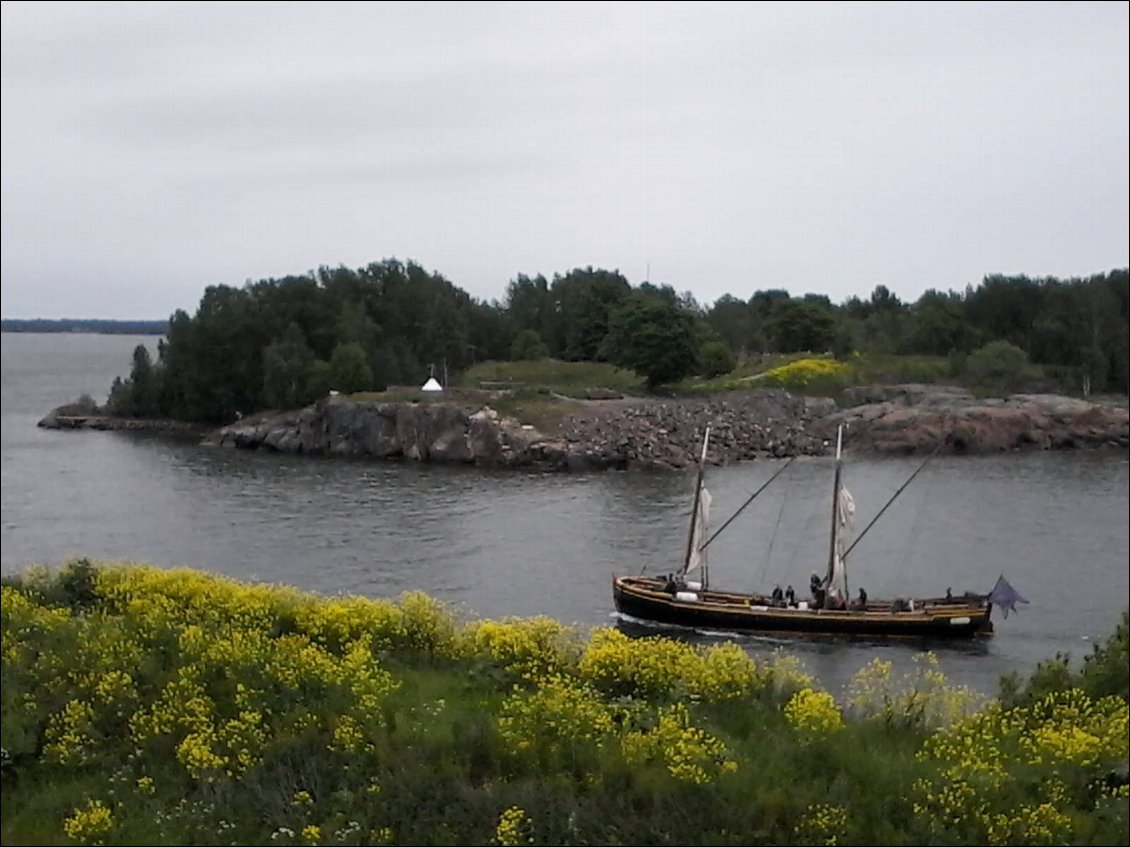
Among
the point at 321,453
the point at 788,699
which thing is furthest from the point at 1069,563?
the point at 321,453

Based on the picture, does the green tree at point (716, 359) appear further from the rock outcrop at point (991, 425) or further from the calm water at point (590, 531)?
the calm water at point (590, 531)

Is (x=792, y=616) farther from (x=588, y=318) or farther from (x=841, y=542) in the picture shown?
(x=588, y=318)

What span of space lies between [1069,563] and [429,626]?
21.3m

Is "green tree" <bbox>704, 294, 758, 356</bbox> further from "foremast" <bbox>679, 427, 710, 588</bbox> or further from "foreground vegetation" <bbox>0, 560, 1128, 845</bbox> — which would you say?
"foreground vegetation" <bbox>0, 560, 1128, 845</bbox>

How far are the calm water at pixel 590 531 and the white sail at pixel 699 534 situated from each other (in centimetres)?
228

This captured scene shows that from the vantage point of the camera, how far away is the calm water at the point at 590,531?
89.9 ft

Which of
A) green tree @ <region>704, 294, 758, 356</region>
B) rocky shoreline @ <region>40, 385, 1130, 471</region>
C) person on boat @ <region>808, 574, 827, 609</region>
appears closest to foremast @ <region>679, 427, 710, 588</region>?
person on boat @ <region>808, 574, 827, 609</region>

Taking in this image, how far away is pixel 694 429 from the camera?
54688 mm

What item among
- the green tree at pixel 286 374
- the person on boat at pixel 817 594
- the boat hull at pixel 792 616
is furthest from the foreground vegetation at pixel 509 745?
the green tree at pixel 286 374

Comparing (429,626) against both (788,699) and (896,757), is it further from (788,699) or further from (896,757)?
(896,757)

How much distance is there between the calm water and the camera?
27391 millimetres

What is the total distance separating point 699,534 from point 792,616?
3886 mm

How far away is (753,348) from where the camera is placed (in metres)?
88.6

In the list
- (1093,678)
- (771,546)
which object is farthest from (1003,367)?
(1093,678)
